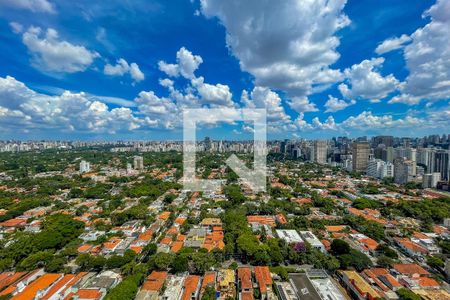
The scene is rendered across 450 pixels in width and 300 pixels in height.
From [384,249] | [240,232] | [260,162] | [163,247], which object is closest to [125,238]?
[163,247]

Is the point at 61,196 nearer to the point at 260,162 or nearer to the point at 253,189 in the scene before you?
the point at 253,189

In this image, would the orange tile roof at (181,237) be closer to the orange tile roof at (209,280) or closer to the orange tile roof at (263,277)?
the orange tile roof at (209,280)

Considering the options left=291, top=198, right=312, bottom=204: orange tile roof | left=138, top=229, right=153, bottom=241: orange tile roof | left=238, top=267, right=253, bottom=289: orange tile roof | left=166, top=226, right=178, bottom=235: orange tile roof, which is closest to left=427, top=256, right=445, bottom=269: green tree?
left=238, top=267, right=253, bottom=289: orange tile roof

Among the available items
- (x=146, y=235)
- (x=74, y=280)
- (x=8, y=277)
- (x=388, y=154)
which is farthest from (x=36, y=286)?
(x=388, y=154)

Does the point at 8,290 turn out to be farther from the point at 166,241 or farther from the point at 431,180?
the point at 431,180

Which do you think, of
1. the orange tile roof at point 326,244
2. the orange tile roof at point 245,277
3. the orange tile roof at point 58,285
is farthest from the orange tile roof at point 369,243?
the orange tile roof at point 58,285

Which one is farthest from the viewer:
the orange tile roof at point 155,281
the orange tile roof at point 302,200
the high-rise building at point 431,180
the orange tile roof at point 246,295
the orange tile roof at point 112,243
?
the high-rise building at point 431,180
